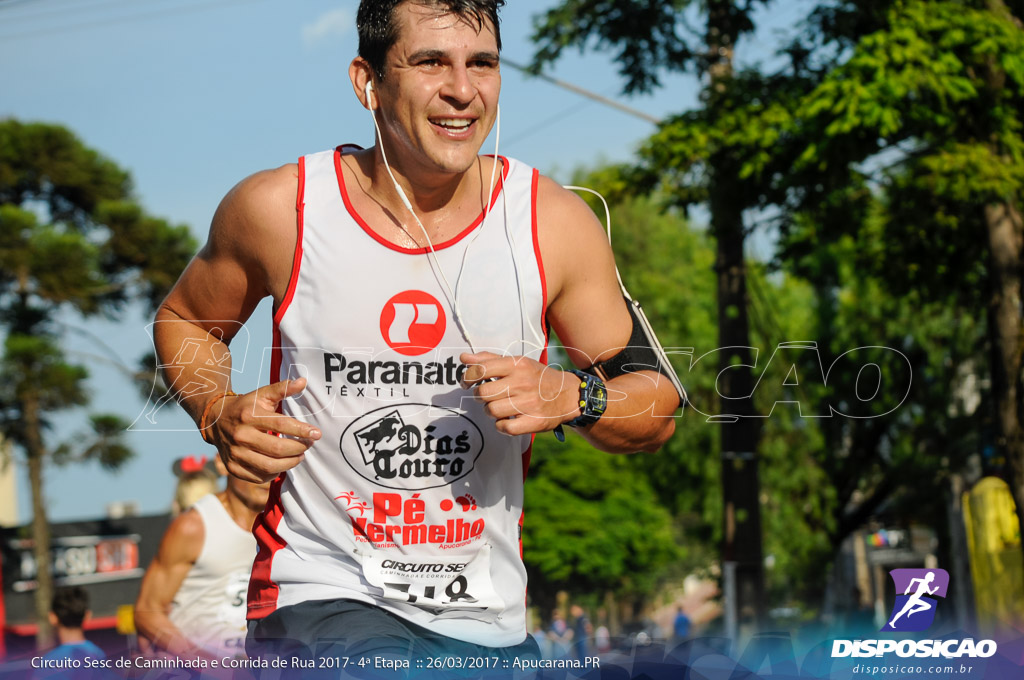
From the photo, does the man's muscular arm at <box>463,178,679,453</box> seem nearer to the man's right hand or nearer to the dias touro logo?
the dias touro logo

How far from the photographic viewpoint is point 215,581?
619 cm

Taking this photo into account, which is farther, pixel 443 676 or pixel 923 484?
pixel 923 484

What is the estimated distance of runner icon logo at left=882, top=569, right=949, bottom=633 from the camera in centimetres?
313

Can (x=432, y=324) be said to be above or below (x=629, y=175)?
below

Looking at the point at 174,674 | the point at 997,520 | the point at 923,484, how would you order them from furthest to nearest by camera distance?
the point at 923,484 → the point at 997,520 → the point at 174,674

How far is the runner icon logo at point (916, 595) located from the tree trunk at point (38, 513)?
877 inches

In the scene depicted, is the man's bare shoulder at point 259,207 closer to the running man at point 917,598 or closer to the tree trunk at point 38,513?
the running man at point 917,598

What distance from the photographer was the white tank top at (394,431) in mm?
2830

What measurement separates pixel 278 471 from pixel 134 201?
2459cm

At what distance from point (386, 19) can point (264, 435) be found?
Answer: 1.17 metres

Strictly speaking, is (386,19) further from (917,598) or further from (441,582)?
(917,598)

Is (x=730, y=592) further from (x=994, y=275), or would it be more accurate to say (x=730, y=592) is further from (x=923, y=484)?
(x=923, y=484)

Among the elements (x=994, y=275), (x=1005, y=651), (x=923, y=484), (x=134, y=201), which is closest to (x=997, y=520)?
(x=994, y=275)

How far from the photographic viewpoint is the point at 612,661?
262 cm
